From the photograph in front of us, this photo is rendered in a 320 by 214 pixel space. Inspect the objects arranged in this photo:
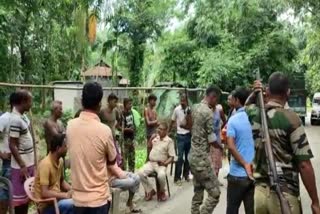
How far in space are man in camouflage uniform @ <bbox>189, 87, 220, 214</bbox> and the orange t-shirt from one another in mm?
2419

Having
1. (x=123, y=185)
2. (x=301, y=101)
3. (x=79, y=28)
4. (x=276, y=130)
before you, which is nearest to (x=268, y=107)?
(x=276, y=130)

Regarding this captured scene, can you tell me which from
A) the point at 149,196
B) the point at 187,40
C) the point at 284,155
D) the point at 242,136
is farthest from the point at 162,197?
the point at 187,40

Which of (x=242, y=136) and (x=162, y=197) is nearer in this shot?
(x=242, y=136)

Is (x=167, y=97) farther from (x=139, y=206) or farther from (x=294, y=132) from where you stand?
(x=294, y=132)

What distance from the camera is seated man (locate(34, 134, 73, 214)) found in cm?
568

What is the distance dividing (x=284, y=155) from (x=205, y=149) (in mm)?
2810

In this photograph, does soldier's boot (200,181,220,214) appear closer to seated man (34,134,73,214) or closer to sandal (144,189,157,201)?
seated man (34,134,73,214)

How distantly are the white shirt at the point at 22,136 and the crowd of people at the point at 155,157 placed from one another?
0.01 m

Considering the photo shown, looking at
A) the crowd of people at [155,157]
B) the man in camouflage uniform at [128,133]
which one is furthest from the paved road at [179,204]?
the man in camouflage uniform at [128,133]

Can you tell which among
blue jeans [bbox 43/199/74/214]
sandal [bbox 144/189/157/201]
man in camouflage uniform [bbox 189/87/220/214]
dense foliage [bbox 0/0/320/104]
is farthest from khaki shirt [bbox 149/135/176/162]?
dense foliage [bbox 0/0/320/104]

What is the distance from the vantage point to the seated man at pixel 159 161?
9.63 meters

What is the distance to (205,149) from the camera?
7020 mm

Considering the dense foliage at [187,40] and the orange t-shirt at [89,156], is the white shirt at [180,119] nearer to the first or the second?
the dense foliage at [187,40]

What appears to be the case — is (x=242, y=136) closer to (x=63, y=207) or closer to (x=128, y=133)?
(x=63, y=207)
